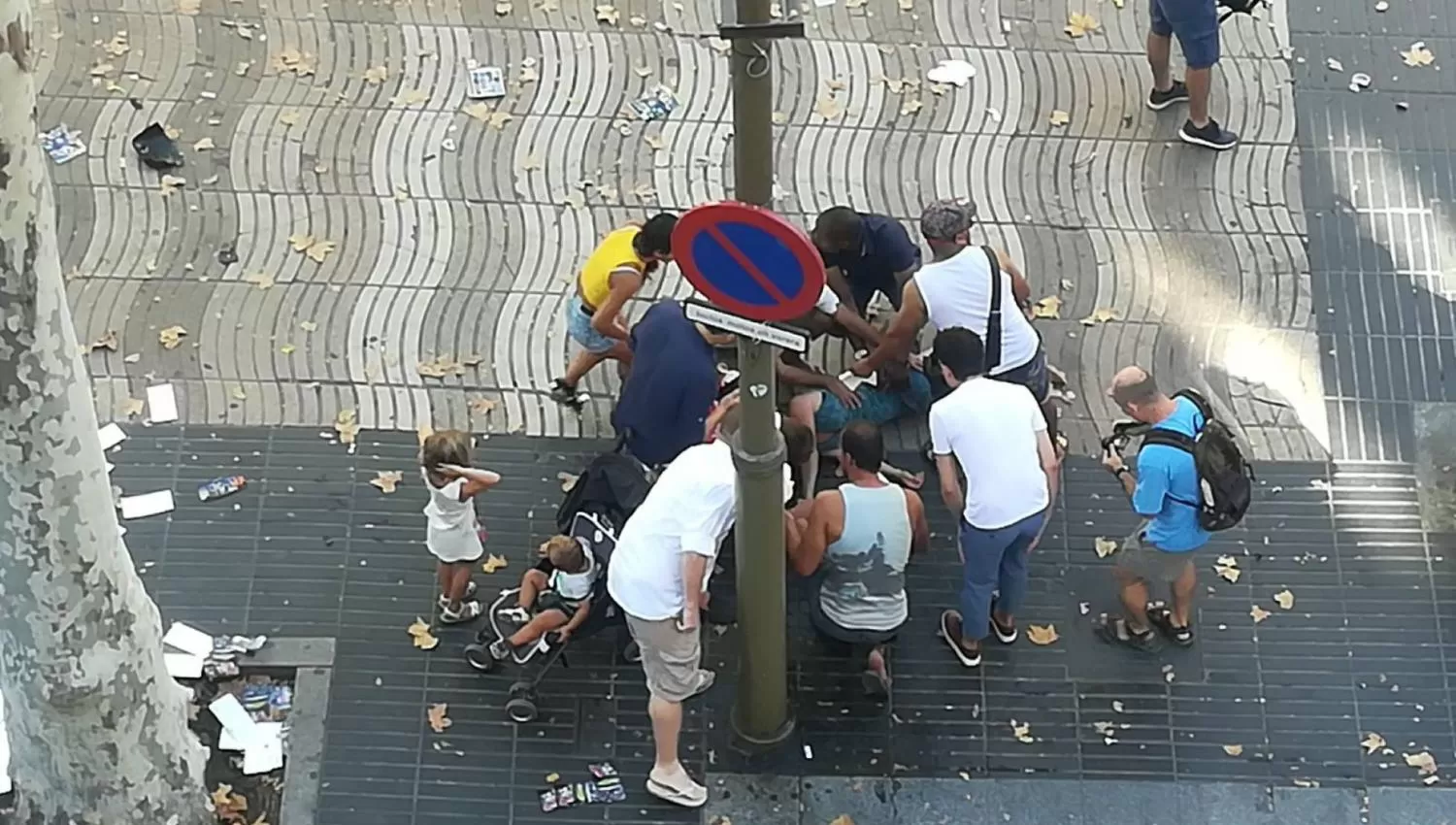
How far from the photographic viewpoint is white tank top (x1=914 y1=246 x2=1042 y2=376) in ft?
27.0

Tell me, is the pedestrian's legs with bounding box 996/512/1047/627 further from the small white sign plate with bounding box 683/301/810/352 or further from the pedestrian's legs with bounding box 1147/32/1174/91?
the pedestrian's legs with bounding box 1147/32/1174/91

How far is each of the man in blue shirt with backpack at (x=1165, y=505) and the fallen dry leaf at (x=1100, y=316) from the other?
143cm

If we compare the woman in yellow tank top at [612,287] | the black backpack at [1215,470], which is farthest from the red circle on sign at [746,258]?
the black backpack at [1215,470]

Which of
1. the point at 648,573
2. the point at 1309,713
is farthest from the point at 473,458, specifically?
the point at 1309,713

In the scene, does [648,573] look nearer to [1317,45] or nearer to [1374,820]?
[1374,820]

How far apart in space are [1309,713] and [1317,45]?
14.2 feet

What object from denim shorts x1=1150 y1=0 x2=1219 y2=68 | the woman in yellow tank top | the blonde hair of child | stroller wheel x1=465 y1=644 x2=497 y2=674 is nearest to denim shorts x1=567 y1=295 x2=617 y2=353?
the woman in yellow tank top

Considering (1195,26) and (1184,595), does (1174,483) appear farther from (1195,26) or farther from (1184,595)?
(1195,26)

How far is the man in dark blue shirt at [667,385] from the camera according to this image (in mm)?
8055

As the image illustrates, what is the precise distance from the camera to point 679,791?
7812 millimetres

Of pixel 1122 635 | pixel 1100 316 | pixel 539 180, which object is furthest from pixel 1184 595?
pixel 539 180

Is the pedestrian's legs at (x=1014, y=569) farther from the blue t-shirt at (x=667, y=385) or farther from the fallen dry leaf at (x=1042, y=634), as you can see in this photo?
the blue t-shirt at (x=667, y=385)

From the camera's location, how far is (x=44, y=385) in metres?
6.03

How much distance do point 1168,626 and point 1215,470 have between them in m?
1.06
